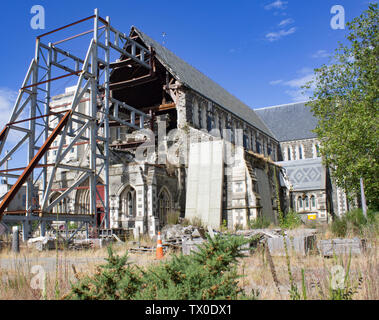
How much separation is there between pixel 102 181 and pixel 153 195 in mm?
4498

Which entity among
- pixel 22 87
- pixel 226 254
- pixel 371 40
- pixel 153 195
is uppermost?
pixel 371 40

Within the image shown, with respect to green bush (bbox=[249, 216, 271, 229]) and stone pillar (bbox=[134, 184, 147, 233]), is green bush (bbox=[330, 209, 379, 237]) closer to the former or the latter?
green bush (bbox=[249, 216, 271, 229])

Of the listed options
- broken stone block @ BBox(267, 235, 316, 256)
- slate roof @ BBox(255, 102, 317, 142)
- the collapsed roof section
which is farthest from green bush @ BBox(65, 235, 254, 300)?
slate roof @ BBox(255, 102, 317, 142)

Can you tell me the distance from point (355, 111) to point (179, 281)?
20070mm

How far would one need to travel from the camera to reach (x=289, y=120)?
51.8 m

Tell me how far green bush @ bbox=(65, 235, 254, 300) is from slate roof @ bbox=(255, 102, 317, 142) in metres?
45.7

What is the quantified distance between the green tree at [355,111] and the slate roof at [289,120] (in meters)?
24.6

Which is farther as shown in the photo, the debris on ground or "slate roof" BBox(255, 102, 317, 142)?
"slate roof" BBox(255, 102, 317, 142)

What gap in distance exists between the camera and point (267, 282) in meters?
6.27

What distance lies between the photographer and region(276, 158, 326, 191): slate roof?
115 feet

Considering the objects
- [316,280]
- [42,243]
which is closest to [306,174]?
[42,243]

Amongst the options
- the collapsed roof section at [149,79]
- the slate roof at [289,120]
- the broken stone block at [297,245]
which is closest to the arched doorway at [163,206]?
the collapsed roof section at [149,79]
